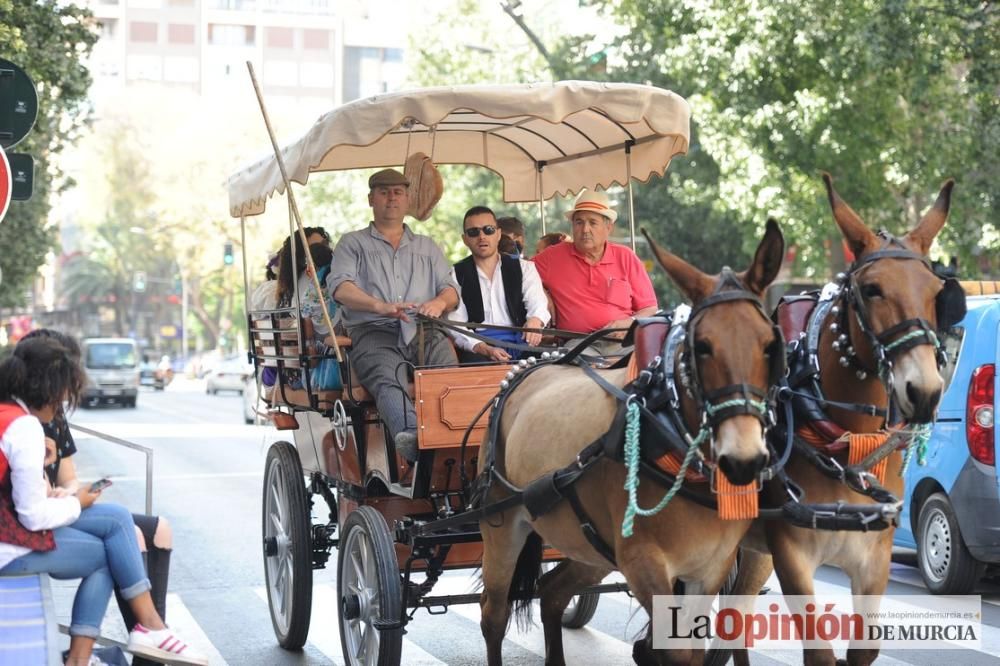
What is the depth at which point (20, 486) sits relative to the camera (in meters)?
4.96

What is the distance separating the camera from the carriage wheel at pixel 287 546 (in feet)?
25.4

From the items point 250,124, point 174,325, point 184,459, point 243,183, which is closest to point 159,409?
point 184,459

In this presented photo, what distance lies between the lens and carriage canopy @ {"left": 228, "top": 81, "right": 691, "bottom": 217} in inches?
265

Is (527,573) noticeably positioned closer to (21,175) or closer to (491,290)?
(491,290)

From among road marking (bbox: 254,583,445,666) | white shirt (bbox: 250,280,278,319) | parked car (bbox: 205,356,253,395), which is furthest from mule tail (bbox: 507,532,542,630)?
parked car (bbox: 205,356,253,395)

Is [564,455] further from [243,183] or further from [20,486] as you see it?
[243,183]

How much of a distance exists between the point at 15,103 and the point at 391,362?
2965mm

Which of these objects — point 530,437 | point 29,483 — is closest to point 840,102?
point 530,437

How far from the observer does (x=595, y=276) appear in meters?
7.58

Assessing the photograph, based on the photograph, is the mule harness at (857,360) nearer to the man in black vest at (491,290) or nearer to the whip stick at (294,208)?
the man in black vest at (491,290)

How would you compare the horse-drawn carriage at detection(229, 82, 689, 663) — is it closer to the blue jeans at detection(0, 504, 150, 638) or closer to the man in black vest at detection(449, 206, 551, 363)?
the man in black vest at detection(449, 206, 551, 363)

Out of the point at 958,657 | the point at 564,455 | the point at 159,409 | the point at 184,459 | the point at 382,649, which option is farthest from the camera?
the point at 159,409

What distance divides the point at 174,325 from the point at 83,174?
1486 inches

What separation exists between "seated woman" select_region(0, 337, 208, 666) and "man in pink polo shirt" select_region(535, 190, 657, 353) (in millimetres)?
3041
